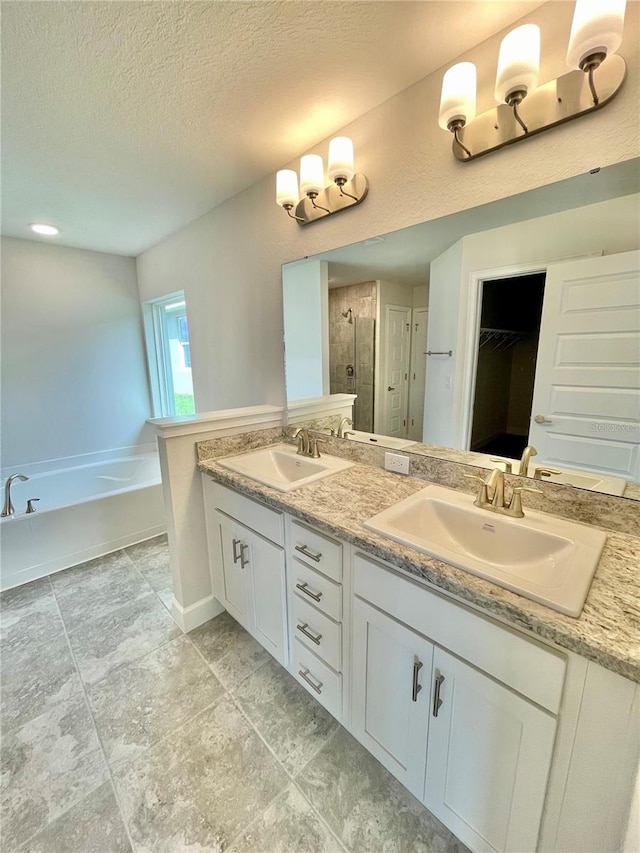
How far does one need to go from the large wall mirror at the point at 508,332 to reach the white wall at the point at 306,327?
0.14 ft

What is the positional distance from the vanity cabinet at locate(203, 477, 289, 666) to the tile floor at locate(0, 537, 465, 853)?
213 millimetres

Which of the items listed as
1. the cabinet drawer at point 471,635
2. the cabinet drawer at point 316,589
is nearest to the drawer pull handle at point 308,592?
the cabinet drawer at point 316,589

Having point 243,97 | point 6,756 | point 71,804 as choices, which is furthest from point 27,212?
point 71,804

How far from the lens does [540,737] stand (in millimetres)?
692

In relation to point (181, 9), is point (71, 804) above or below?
below

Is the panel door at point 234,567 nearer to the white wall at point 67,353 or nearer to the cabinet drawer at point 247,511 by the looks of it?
the cabinet drawer at point 247,511

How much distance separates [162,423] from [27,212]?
77.3 inches

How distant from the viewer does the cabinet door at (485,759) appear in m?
0.71

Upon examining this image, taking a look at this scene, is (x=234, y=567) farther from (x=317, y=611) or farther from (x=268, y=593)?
(x=317, y=611)

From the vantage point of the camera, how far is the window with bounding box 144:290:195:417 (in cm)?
336

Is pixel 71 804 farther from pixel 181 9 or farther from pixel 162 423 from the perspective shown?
pixel 181 9

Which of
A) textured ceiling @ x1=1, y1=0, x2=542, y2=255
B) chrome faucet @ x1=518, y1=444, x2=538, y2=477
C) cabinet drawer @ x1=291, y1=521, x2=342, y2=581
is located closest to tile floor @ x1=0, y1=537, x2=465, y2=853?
cabinet drawer @ x1=291, y1=521, x2=342, y2=581

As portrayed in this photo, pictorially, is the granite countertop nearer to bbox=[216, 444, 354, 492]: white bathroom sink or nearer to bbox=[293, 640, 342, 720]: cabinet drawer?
bbox=[216, 444, 354, 492]: white bathroom sink

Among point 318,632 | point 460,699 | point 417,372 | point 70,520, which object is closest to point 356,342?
point 417,372
